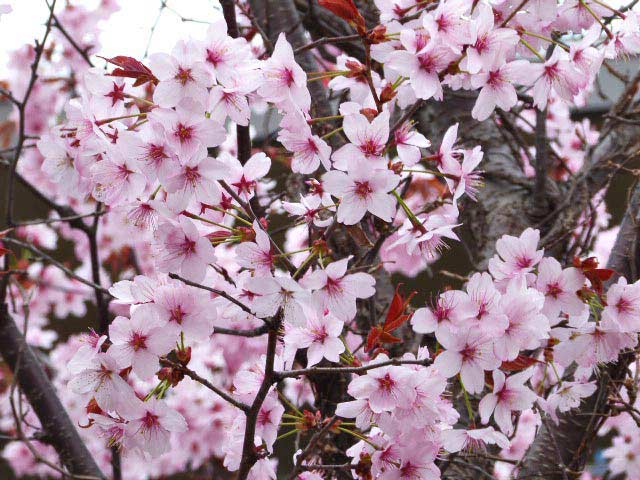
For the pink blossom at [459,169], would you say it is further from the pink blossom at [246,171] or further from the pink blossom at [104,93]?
the pink blossom at [104,93]

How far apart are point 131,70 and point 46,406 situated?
123cm

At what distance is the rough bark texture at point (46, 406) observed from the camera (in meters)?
1.89

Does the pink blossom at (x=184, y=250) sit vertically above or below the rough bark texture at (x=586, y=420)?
above

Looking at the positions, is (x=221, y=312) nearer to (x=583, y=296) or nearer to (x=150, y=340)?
(x=150, y=340)

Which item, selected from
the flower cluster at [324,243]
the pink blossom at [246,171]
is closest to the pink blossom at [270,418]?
the flower cluster at [324,243]

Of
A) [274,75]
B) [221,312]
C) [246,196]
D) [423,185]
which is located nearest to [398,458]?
[221,312]

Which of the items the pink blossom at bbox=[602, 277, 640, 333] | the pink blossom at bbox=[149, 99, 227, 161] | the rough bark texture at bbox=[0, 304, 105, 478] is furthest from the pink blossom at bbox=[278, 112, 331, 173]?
the rough bark texture at bbox=[0, 304, 105, 478]

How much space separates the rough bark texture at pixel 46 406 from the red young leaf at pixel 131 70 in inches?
43.4

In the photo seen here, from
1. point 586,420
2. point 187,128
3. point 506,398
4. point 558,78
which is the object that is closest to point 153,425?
point 187,128

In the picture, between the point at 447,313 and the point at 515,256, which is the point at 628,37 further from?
the point at 447,313

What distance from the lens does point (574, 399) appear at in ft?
4.39

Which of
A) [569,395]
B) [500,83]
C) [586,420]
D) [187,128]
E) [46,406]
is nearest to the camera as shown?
[187,128]

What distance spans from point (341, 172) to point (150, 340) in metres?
0.35

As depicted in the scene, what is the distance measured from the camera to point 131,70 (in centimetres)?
100
